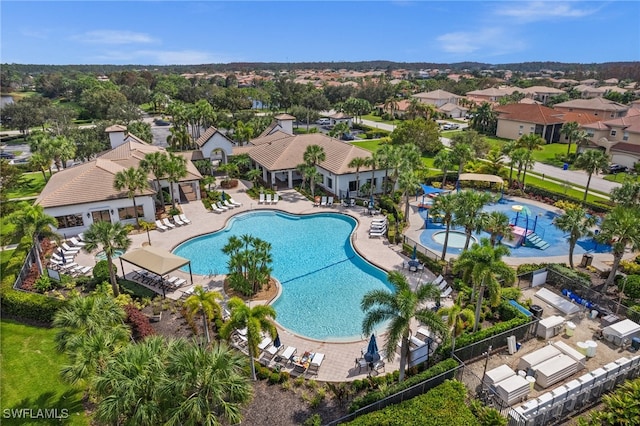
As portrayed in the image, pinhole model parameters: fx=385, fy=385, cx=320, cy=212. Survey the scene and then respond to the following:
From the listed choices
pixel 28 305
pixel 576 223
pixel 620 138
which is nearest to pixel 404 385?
pixel 576 223

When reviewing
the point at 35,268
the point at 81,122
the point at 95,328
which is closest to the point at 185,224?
the point at 35,268

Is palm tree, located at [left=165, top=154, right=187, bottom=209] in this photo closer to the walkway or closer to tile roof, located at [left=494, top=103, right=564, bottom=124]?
the walkway

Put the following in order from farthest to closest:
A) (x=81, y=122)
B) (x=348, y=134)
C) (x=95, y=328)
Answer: (x=81, y=122), (x=348, y=134), (x=95, y=328)

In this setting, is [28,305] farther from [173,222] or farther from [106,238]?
[173,222]

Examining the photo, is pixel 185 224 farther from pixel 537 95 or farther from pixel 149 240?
pixel 537 95

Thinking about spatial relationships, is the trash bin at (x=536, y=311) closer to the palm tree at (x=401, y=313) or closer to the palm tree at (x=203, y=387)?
the palm tree at (x=401, y=313)

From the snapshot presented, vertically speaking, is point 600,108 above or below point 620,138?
above
